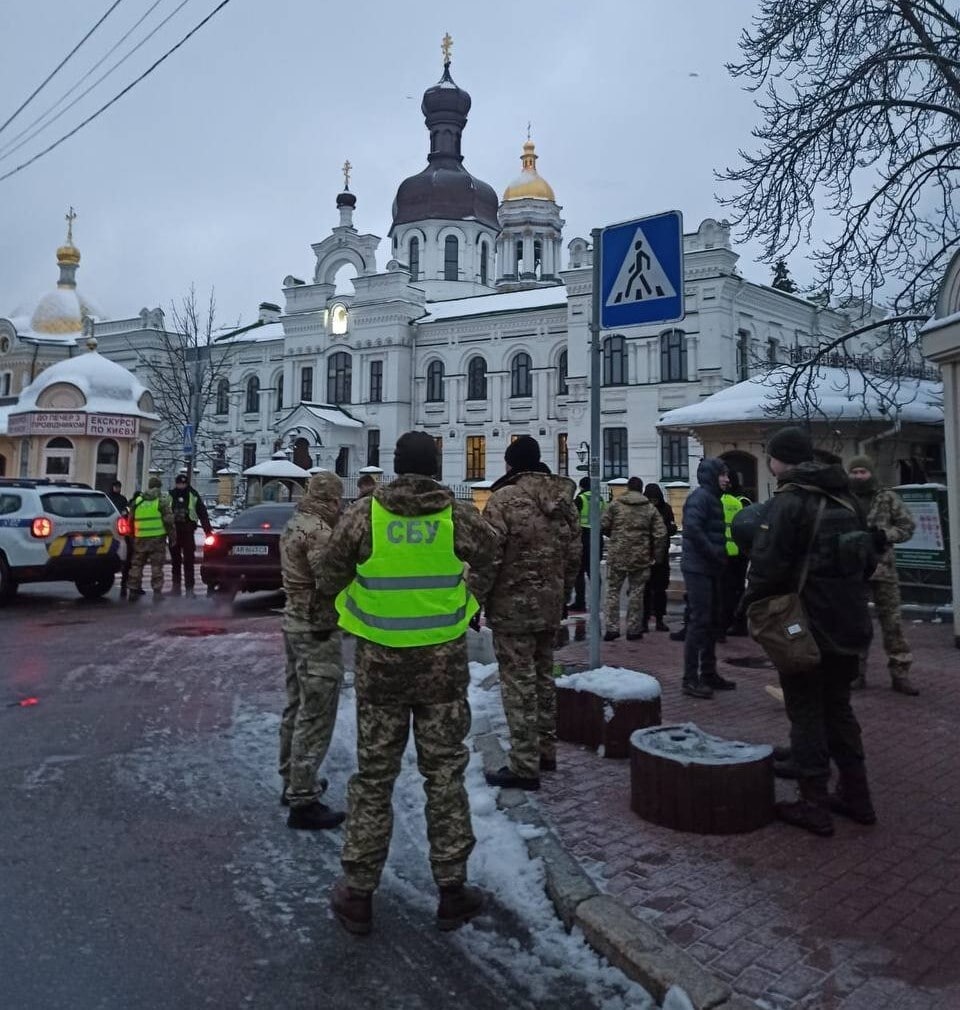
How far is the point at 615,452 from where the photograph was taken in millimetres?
37406

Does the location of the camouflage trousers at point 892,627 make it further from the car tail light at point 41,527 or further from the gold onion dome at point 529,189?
the gold onion dome at point 529,189

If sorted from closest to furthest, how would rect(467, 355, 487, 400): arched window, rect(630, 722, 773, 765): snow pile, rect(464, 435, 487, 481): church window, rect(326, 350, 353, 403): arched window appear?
1. rect(630, 722, 773, 765): snow pile
2. rect(464, 435, 487, 481): church window
3. rect(467, 355, 487, 400): arched window
4. rect(326, 350, 353, 403): arched window

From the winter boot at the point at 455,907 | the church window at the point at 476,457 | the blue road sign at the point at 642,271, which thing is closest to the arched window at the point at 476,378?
the church window at the point at 476,457

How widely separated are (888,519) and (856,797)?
12.3 feet

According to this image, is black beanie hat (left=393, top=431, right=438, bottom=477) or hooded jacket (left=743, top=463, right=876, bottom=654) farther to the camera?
hooded jacket (left=743, top=463, right=876, bottom=654)

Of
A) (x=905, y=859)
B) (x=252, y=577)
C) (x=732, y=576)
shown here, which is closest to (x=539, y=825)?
(x=905, y=859)

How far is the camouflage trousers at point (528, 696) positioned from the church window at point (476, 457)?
124ft

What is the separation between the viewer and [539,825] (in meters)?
4.15

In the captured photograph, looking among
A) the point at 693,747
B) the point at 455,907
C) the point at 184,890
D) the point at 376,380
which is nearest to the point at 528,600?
the point at 693,747

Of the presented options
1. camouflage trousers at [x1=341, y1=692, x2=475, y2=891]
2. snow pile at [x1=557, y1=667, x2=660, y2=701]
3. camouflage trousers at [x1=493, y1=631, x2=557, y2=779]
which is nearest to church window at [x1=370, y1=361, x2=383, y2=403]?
snow pile at [x1=557, y1=667, x2=660, y2=701]

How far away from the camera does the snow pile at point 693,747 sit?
4.18 meters

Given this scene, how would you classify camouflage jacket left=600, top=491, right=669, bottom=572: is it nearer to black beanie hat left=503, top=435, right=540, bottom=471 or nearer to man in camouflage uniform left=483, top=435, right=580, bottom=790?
man in camouflage uniform left=483, top=435, right=580, bottom=790

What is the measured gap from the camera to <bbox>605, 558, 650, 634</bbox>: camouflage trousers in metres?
9.84

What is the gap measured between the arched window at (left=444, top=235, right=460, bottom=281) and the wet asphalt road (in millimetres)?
50667
